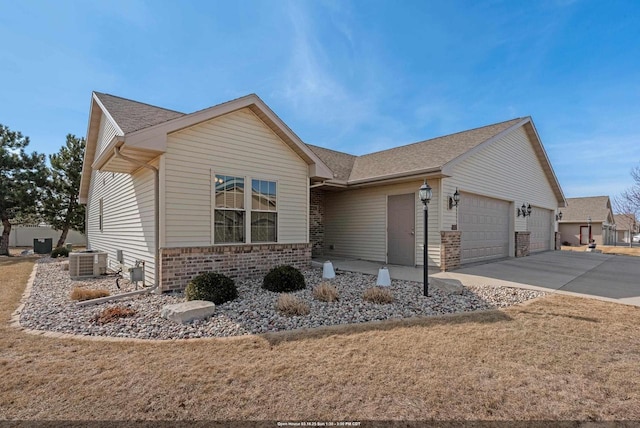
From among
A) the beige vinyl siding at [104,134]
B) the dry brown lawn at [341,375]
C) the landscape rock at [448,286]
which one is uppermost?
the beige vinyl siding at [104,134]

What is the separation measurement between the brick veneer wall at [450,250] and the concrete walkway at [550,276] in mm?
262

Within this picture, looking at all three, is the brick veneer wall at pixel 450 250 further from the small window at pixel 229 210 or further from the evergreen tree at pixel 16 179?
the evergreen tree at pixel 16 179

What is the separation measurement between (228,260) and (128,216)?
3658 millimetres

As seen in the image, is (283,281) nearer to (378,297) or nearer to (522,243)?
(378,297)

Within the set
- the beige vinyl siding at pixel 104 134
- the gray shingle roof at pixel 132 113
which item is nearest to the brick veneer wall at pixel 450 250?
the gray shingle roof at pixel 132 113

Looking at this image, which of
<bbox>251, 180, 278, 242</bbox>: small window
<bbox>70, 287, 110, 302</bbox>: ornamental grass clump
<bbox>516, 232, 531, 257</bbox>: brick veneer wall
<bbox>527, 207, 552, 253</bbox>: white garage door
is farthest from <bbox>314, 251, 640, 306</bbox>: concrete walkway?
<bbox>70, 287, 110, 302</bbox>: ornamental grass clump

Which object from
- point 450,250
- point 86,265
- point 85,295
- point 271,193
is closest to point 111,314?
point 85,295

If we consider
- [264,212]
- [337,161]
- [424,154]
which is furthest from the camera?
[337,161]

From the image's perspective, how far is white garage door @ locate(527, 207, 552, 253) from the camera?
15.1m

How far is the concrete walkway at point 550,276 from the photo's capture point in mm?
6863

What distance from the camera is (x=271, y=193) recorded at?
8.22 metres

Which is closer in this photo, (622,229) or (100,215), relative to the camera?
(100,215)

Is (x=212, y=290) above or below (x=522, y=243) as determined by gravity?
below

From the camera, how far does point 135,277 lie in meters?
7.10
